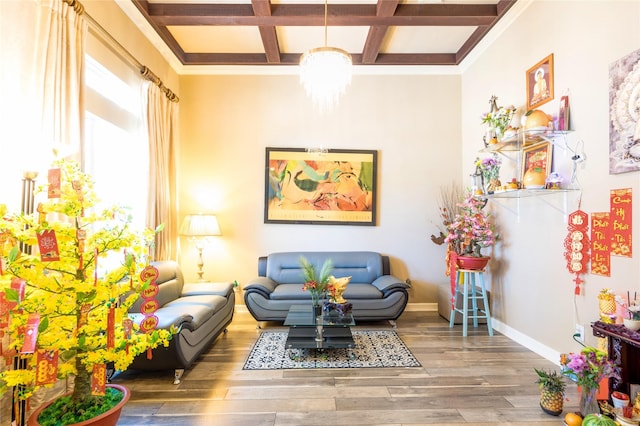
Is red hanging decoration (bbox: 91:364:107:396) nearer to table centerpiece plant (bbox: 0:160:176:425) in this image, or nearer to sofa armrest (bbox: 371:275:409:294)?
table centerpiece plant (bbox: 0:160:176:425)

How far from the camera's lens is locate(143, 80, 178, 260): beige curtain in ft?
11.8

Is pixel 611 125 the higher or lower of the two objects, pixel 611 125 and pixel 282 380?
the higher

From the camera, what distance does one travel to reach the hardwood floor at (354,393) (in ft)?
6.88

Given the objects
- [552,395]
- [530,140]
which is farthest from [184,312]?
[530,140]

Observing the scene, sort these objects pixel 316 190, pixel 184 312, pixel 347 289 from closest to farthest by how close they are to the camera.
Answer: pixel 184 312 → pixel 347 289 → pixel 316 190

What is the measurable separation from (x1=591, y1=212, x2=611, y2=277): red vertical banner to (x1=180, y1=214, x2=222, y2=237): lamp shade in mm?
3858

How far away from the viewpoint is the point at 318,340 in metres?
2.98

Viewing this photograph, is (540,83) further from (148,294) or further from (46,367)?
(46,367)

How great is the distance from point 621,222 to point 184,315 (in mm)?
3302

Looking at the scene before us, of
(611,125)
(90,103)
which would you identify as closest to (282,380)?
(90,103)

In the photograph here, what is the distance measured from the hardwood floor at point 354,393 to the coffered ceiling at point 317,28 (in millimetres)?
3468

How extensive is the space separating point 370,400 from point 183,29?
14.3 ft

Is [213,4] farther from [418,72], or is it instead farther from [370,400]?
[370,400]

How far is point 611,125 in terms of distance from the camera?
7.70 ft
